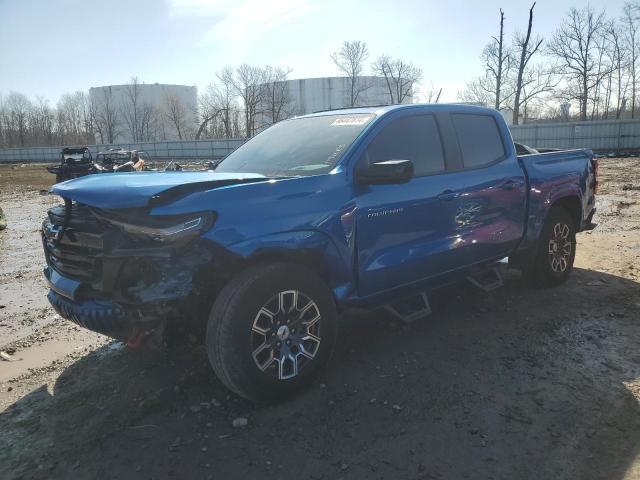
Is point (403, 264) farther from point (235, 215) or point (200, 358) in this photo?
point (200, 358)

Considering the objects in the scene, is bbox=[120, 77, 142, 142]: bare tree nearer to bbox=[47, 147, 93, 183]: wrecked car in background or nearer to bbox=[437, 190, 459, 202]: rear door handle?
bbox=[47, 147, 93, 183]: wrecked car in background

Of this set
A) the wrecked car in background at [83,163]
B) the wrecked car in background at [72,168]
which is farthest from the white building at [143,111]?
the wrecked car in background at [72,168]

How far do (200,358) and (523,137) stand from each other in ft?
110

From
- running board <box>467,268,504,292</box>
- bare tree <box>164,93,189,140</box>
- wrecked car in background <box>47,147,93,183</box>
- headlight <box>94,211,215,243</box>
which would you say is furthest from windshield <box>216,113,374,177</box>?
bare tree <box>164,93,189,140</box>

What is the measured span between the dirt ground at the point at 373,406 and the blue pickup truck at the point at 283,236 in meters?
0.38

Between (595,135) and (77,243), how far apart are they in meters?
34.6

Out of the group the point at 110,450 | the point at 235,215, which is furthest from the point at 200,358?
the point at 235,215

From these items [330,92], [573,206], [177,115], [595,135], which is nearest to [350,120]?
[573,206]

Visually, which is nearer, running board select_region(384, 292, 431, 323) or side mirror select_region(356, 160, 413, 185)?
side mirror select_region(356, 160, 413, 185)

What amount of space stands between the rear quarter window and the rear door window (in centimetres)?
34

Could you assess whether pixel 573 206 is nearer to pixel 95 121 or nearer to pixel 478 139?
pixel 478 139

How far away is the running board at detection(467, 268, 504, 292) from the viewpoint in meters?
4.93

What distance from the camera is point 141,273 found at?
2939 mm

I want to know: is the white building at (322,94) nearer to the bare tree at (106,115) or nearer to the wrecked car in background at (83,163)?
the bare tree at (106,115)
